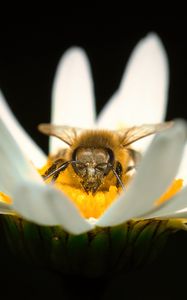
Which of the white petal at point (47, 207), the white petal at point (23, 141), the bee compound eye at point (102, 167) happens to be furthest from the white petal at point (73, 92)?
the white petal at point (47, 207)

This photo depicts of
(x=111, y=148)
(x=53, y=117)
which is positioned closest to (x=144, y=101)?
(x=53, y=117)

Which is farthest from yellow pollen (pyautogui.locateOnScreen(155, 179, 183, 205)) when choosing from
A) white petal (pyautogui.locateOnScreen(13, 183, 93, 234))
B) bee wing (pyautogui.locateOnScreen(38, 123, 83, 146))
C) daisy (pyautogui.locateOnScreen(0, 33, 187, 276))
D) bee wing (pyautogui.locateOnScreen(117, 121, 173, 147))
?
white petal (pyautogui.locateOnScreen(13, 183, 93, 234))

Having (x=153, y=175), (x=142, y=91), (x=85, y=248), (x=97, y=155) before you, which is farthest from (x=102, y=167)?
(x=142, y=91)

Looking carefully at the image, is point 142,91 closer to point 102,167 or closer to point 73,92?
point 73,92

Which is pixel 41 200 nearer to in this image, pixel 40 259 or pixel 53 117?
pixel 40 259

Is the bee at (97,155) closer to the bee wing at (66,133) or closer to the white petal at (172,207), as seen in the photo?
the bee wing at (66,133)

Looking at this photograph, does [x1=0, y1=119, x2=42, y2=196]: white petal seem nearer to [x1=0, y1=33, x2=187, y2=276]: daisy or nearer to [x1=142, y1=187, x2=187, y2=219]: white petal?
[x1=0, y1=33, x2=187, y2=276]: daisy

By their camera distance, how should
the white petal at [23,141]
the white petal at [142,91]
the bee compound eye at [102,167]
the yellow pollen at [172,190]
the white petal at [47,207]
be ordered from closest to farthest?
1. the white petal at [47,207]
2. the bee compound eye at [102,167]
3. the yellow pollen at [172,190]
4. the white petal at [23,141]
5. the white petal at [142,91]

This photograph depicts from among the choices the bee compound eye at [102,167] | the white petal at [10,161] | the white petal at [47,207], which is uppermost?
the white petal at [10,161]
